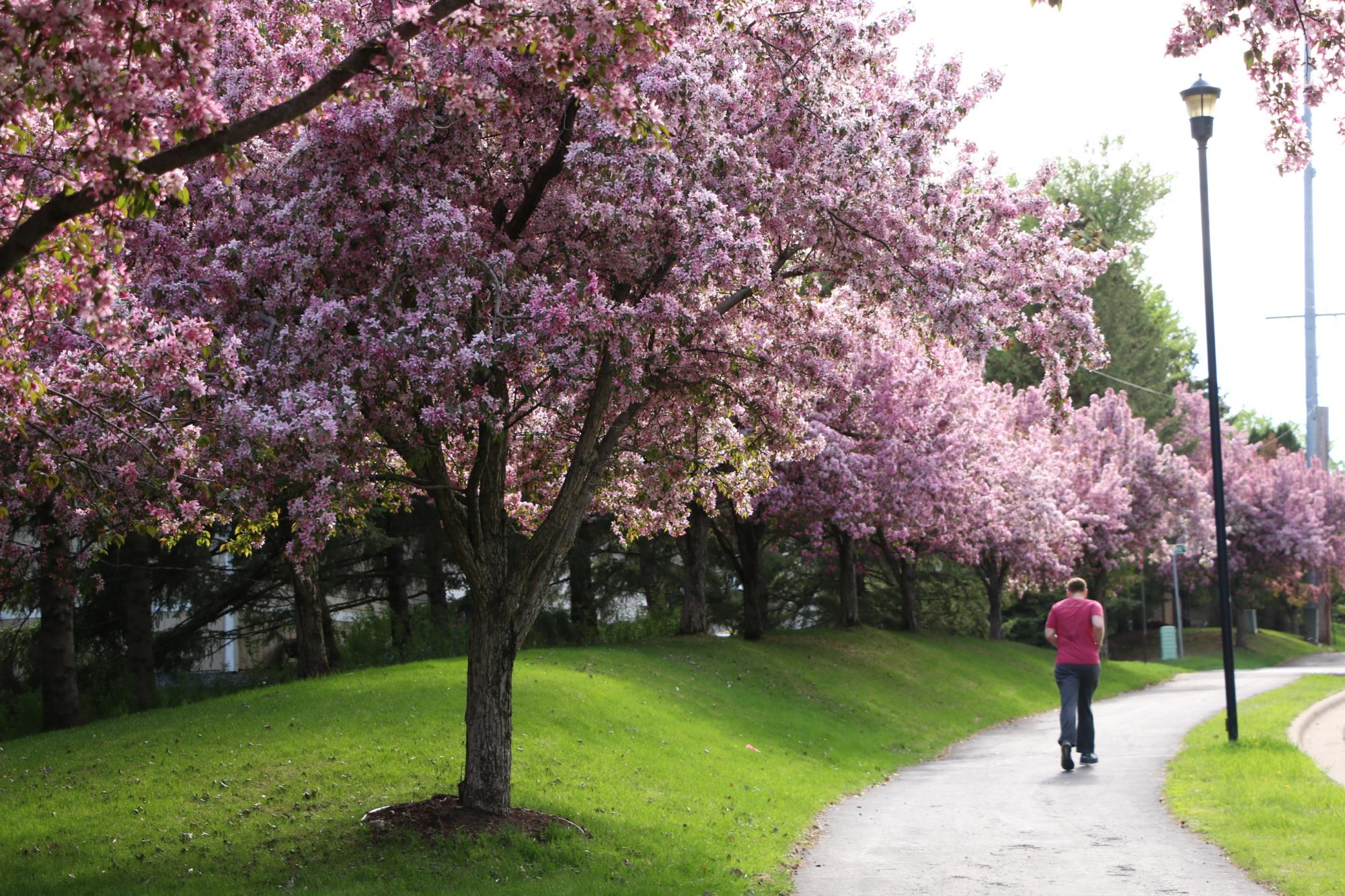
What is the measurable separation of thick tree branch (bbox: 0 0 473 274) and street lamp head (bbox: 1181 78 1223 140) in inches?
490

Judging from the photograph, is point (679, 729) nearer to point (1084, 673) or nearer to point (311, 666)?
point (1084, 673)

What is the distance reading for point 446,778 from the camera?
12.0 meters

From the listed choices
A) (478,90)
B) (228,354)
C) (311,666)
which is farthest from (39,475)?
(311,666)

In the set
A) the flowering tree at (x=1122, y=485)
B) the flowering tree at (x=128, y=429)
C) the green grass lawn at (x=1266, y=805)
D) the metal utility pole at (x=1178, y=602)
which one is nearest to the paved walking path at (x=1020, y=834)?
the green grass lawn at (x=1266, y=805)

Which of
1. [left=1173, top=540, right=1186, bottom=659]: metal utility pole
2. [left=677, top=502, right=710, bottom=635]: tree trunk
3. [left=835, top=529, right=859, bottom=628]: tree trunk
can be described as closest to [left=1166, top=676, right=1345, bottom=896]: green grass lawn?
[left=677, top=502, right=710, bottom=635]: tree trunk

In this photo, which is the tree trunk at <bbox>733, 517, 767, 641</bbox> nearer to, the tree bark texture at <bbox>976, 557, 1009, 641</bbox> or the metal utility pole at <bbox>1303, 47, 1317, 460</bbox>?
the tree bark texture at <bbox>976, 557, 1009, 641</bbox>

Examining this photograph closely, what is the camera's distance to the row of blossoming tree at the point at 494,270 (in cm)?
802

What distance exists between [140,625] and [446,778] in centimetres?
1071

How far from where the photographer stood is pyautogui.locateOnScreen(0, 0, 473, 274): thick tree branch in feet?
18.7

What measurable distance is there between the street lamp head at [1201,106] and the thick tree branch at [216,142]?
12.4m

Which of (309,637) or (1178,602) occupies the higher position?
(309,637)

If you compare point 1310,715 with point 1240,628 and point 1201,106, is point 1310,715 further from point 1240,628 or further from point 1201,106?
point 1240,628

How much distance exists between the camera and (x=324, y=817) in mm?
10453

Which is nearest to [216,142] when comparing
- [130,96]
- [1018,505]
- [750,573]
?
[130,96]
